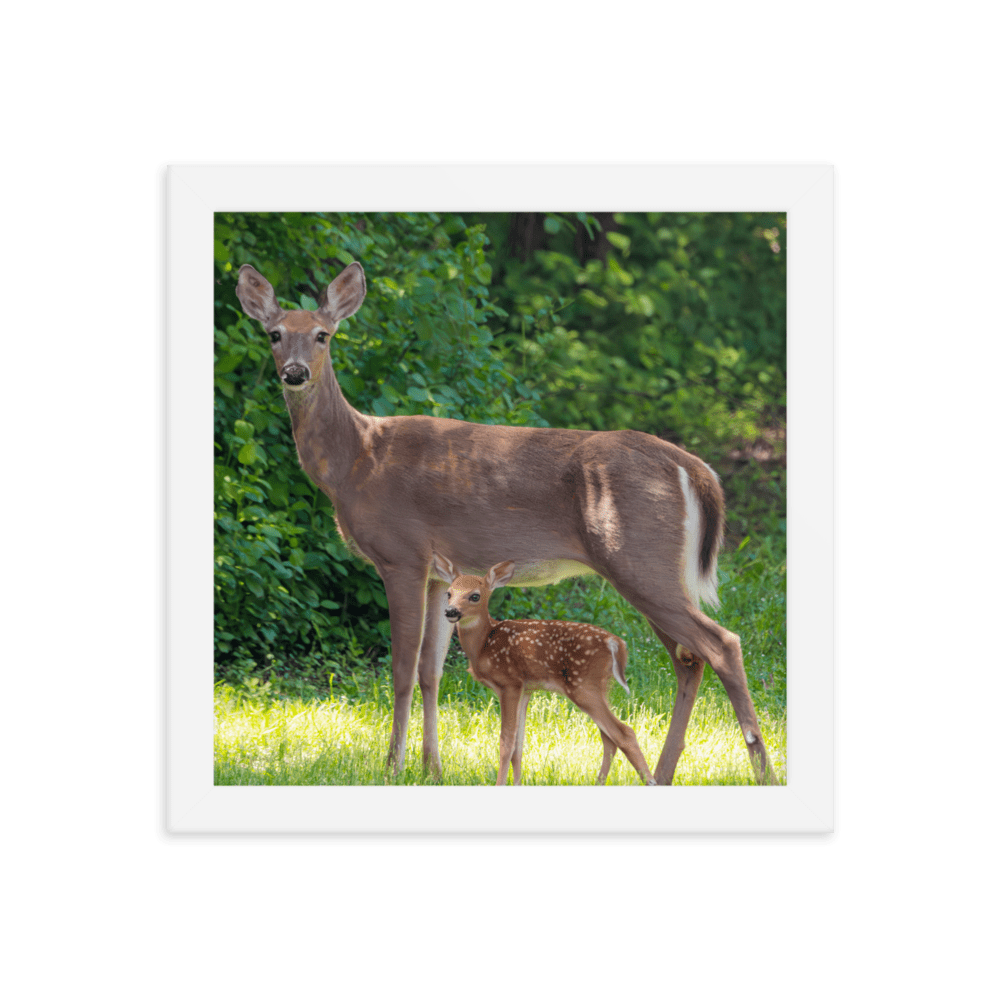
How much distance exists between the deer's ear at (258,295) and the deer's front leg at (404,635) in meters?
1.38

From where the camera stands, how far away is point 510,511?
568 cm

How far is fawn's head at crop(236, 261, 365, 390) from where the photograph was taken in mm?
5547

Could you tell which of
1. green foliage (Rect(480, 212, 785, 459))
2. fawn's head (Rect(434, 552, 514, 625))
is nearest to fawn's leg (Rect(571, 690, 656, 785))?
fawn's head (Rect(434, 552, 514, 625))

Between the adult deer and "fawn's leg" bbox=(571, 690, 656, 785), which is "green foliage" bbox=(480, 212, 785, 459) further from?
"fawn's leg" bbox=(571, 690, 656, 785)

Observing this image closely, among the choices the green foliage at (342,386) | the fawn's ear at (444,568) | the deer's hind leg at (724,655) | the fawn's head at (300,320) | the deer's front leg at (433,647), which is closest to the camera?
the deer's hind leg at (724,655)

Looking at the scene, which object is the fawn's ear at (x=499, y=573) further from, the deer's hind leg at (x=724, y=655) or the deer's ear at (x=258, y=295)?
the deer's ear at (x=258, y=295)

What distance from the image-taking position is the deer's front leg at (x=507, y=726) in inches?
216

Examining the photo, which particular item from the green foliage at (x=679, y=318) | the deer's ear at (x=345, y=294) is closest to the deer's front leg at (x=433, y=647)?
the deer's ear at (x=345, y=294)

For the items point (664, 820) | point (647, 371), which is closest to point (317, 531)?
point (664, 820)

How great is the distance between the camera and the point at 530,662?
5.54 metres

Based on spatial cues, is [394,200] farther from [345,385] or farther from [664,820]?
[664,820]

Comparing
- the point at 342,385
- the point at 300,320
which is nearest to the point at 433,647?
the point at 300,320

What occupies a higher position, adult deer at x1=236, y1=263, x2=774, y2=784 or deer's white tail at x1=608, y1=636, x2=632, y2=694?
adult deer at x1=236, y1=263, x2=774, y2=784

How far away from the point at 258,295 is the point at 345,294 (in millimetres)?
424
